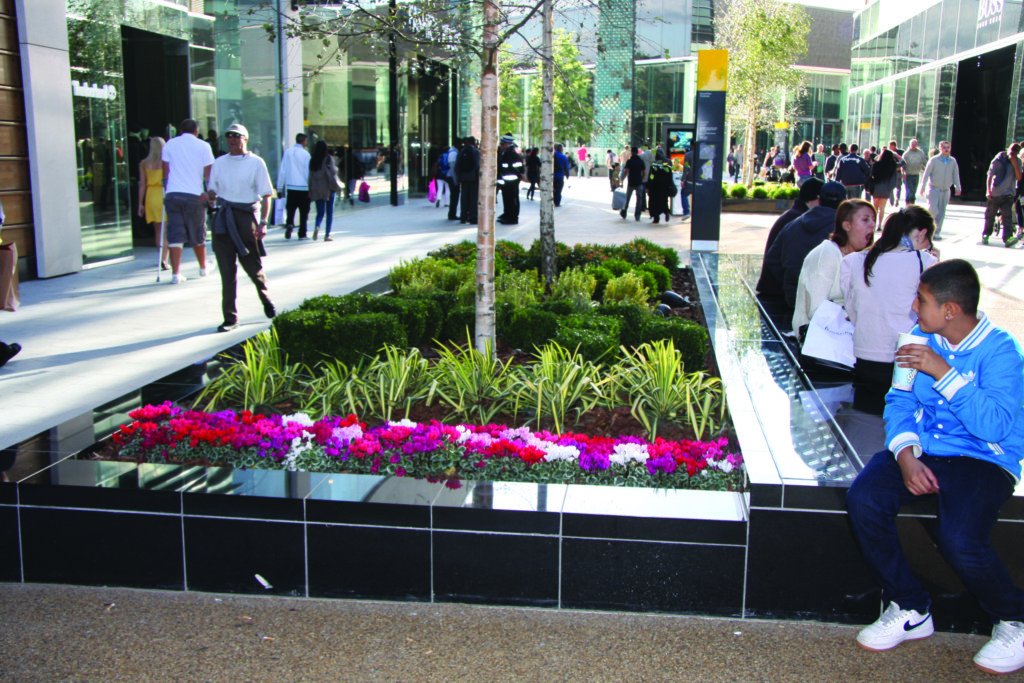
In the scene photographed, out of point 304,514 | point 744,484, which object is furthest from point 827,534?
point 304,514

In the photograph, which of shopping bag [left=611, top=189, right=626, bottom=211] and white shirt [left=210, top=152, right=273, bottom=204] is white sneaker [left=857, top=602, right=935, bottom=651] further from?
shopping bag [left=611, top=189, right=626, bottom=211]

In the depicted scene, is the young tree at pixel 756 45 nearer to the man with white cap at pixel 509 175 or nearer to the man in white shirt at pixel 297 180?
the man with white cap at pixel 509 175

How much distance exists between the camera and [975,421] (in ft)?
10.5

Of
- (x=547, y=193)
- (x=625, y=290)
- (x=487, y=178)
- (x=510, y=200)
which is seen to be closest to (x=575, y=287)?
(x=625, y=290)

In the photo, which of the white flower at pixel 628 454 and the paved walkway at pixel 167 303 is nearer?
the white flower at pixel 628 454

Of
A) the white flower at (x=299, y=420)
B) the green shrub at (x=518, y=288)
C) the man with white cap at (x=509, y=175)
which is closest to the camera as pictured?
the white flower at (x=299, y=420)

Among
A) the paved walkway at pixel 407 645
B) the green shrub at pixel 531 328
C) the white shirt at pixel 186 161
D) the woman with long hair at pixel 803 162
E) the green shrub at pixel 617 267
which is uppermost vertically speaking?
the woman with long hair at pixel 803 162

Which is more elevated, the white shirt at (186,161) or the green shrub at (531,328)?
the white shirt at (186,161)

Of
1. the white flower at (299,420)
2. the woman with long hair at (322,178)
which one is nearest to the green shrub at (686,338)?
the white flower at (299,420)

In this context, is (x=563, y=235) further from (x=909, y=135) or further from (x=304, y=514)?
(x=909, y=135)

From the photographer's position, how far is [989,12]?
82.9 ft

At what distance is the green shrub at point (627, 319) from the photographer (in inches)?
262

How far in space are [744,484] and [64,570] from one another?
9.51 ft

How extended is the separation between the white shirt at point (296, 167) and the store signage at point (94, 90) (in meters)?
3.44
